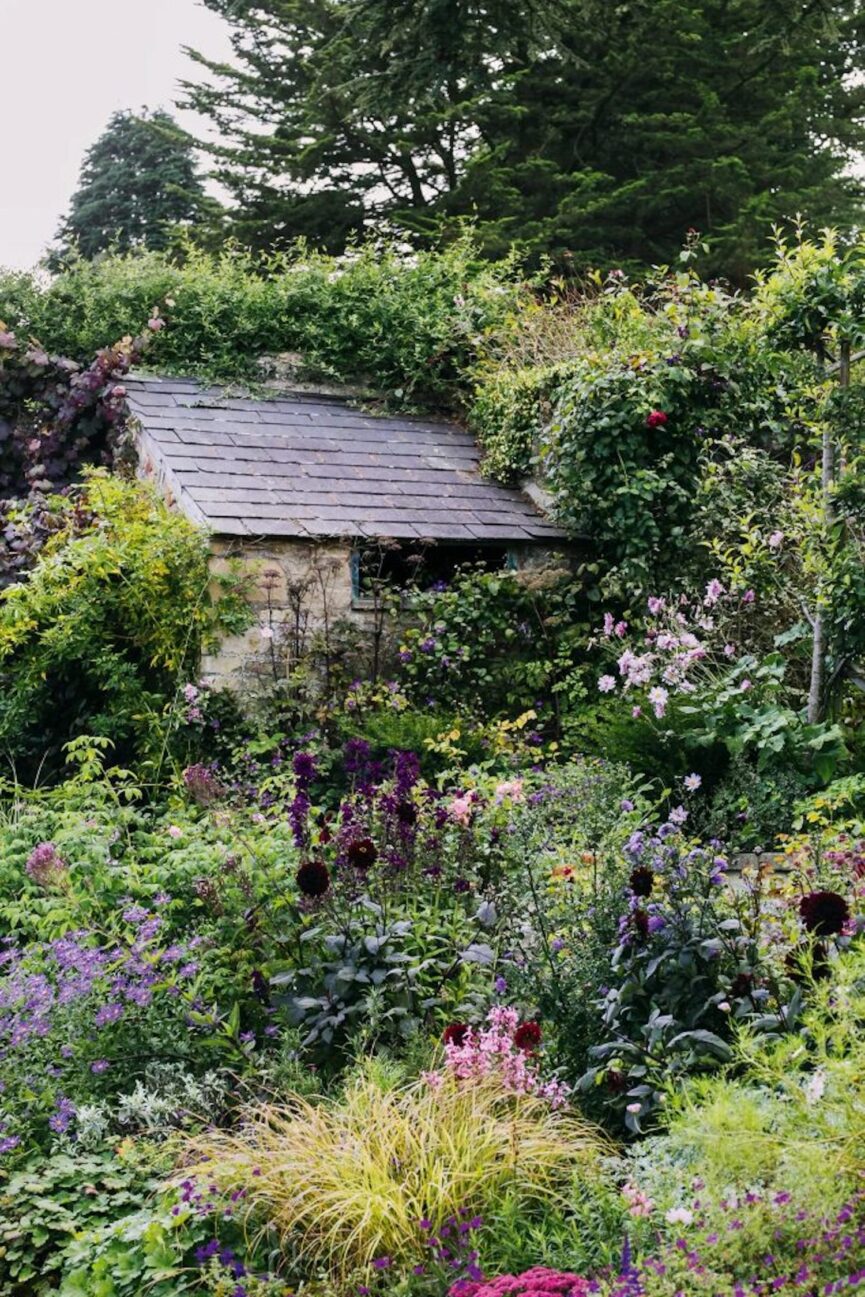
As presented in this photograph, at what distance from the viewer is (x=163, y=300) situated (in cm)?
1316

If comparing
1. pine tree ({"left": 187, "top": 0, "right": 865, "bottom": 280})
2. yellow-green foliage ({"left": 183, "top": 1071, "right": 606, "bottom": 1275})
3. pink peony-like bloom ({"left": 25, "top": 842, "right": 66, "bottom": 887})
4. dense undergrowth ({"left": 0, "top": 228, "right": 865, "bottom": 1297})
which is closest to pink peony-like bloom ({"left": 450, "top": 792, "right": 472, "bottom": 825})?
dense undergrowth ({"left": 0, "top": 228, "right": 865, "bottom": 1297})

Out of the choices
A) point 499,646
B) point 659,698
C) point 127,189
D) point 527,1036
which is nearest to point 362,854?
point 527,1036

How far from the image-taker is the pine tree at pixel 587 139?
59.4ft

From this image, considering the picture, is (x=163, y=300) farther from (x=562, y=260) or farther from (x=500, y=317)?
(x=562, y=260)

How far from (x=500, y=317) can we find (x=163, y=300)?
11.4ft

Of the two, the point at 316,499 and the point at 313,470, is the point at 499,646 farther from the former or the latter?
the point at 313,470

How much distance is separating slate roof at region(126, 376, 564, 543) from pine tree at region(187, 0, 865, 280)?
6.25 metres

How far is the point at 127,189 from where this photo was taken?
2838 centimetres

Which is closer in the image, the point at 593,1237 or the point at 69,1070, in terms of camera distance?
the point at 593,1237

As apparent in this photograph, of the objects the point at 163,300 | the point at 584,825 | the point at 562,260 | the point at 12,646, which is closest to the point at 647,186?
the point at 562,260

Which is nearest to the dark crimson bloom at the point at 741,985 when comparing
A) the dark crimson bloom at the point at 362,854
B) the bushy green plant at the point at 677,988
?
the bushy green plant at the point at 677,988

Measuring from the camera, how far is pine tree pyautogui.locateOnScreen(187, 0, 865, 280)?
59.4 feet

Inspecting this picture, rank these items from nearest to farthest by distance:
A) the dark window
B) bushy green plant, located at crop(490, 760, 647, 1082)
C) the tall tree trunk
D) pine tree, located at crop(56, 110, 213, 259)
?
bushy green plant, located at crop(490, 760, 647, 1082), the tall tree trunk, the dark window, pine tree, located at crop(56, 110, 213, 259)

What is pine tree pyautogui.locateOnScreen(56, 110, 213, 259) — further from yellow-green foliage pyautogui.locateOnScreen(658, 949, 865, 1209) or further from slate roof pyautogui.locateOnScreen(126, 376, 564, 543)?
yellow-green foliage pyautogui.locateOnScreen(658, 949, 865, 1209)
